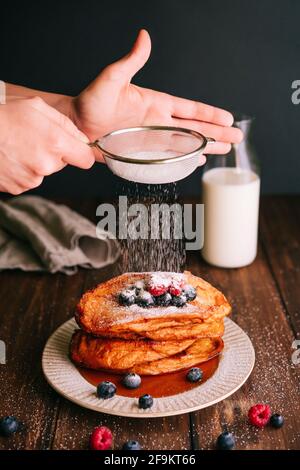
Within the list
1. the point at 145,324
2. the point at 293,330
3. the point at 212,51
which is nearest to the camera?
the point at 145,324

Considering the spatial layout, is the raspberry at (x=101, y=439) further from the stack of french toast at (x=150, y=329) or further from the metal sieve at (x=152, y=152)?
the metal sieve at (x=152, y=152)

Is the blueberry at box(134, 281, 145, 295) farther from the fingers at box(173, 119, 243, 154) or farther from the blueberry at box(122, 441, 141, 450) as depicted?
the fingers at box(173, 119, 243, 154)

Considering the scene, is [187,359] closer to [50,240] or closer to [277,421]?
[277,421]

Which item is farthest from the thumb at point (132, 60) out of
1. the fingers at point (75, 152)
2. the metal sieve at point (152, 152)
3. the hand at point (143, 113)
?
the fingers at point (75, 152)

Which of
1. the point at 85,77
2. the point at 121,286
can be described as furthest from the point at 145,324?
the point at 85,77

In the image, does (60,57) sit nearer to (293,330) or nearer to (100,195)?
(100,195)
